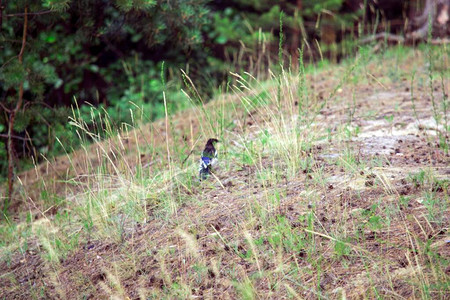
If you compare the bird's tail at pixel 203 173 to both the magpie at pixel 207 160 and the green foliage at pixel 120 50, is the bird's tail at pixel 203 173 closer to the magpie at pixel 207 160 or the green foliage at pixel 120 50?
the magpie at pixel 207 160

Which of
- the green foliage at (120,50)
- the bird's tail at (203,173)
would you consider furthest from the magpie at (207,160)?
the green foliage at (120,50)

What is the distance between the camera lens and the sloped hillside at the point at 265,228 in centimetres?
281

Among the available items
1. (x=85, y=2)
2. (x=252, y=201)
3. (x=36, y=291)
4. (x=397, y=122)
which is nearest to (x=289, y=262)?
(x=252, y=201)

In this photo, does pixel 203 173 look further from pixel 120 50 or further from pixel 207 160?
pixel 120 50

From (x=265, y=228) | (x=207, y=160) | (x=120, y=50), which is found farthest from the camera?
(x=120, y=50)

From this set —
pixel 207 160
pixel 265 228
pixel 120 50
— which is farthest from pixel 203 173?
pixel 120 50

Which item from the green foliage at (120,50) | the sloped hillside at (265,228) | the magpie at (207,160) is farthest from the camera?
the green foliage at (120,50)

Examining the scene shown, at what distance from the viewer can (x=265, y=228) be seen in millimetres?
3229

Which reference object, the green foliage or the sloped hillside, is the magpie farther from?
the green foliage

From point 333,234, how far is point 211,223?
82 cm

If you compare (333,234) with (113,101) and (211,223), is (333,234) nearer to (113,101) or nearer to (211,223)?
(211,223)

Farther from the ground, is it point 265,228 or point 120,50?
point 120,50

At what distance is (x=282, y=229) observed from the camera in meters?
3.16

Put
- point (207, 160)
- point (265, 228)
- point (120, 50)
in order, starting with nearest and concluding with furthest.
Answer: point (265, 228), point (207, 160), point (120, 50)
